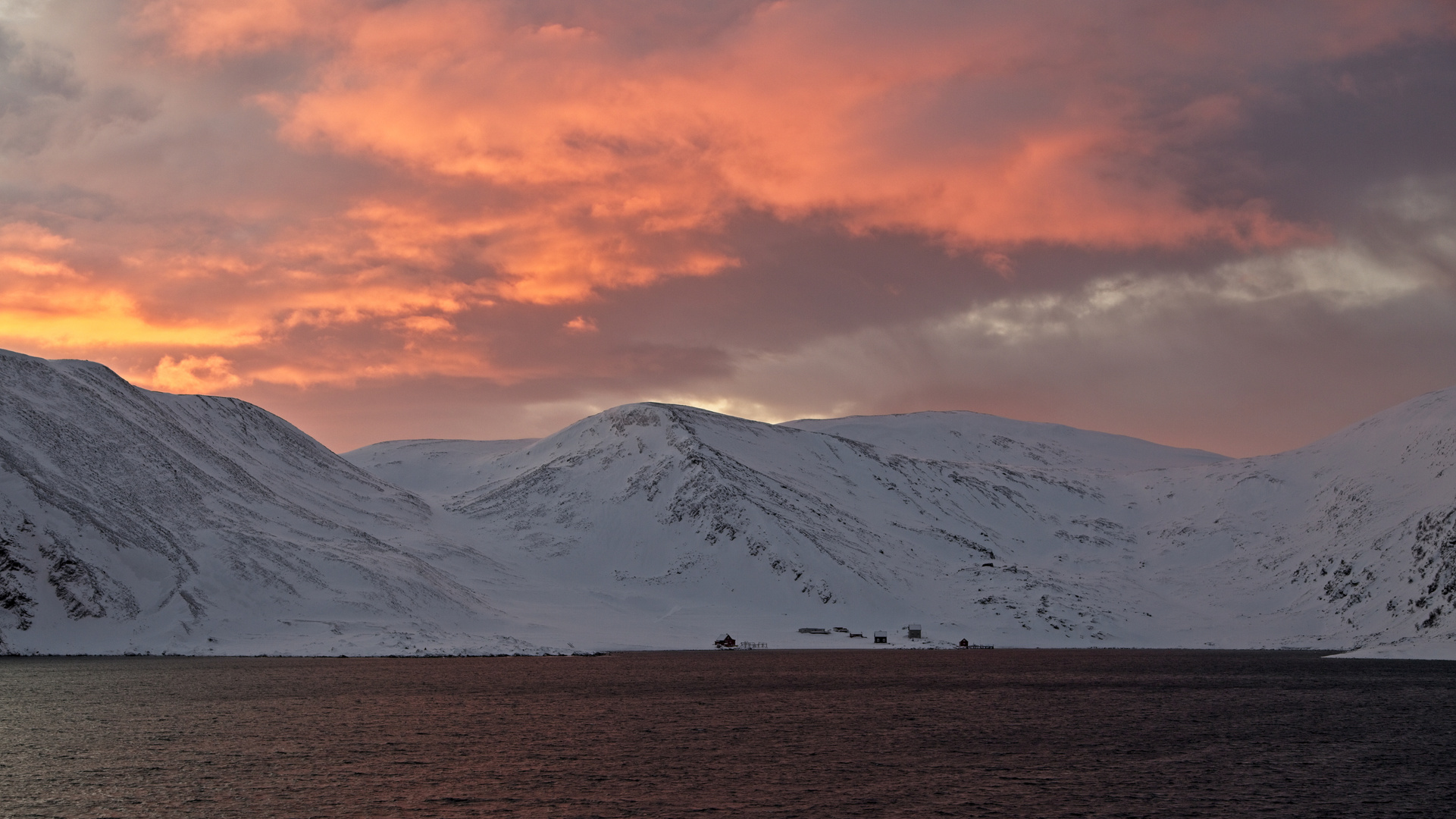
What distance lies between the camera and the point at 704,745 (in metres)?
55.3

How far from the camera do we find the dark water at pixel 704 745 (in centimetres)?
4069

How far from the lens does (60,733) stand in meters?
54.0

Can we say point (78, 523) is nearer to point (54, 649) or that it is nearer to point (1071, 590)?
point (54, 649)

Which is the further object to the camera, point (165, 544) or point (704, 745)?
point (165, 544)

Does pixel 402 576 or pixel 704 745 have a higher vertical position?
pixel 402 576

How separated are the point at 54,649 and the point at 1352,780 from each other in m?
110

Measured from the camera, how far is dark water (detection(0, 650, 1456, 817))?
4069 cm

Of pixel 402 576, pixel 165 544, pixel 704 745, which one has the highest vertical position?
pixel 165 544

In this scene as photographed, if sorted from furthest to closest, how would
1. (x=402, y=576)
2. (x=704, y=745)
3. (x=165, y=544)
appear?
(x=402, y=576) < (x=165, y=544) < (x=704, y=745)

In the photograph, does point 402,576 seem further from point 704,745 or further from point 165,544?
point 704,745

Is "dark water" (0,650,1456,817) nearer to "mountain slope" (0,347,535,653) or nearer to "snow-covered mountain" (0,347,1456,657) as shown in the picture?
"mountain slope" (0,347,535,653)

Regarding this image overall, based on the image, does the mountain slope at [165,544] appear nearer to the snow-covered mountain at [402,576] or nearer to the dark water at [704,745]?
the snow-covered mountain at [402,576]

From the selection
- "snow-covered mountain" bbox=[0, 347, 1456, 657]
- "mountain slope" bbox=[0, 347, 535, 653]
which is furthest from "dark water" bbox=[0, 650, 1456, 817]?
"snow-covered mountain" bbox=[0, 347, 1456, 657]

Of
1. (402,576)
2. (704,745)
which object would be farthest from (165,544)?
(704,745)
